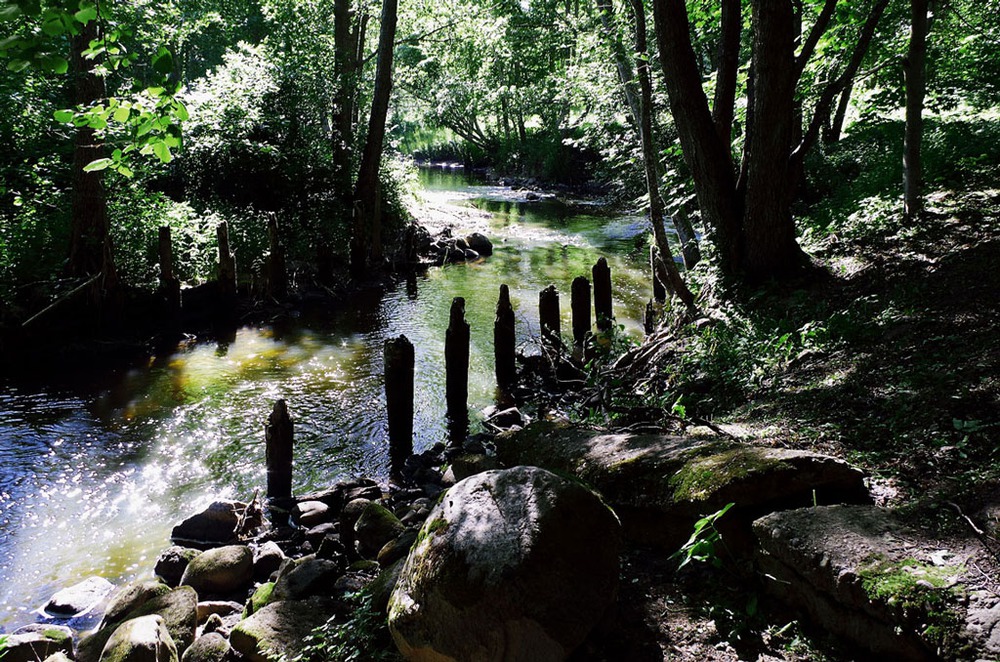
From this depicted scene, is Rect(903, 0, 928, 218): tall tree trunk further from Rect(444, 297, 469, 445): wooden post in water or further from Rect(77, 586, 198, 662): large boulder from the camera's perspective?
Rect(77, 586, 198, 662): large boulder

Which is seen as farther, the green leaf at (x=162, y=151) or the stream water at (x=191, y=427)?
the stream water at (x=191, y=427)

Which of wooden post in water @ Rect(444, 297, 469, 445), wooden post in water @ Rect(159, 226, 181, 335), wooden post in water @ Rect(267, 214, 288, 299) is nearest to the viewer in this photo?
wooden post in water @ Rect(444, 297, 469, 445)

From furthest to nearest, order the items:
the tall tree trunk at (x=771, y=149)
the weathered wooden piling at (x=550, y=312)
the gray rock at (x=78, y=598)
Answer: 1. the weathered wooden piling at (x=550, y=312)
2. the tall tree trunk at (x=771, y=149)
3. the gray rock at (x=78, y=598)

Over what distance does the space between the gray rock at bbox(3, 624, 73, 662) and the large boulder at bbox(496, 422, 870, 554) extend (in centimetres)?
380

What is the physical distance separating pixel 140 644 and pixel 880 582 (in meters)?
4.28

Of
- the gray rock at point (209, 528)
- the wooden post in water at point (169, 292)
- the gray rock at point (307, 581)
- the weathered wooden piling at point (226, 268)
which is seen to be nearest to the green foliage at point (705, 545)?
the gray rock at point (307, 581)

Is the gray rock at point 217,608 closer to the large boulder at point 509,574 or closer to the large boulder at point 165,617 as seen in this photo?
the large boulder at point 165,617

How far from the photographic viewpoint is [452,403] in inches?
355

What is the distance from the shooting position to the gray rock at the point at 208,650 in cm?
445

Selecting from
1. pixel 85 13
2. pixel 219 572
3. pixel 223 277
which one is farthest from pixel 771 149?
pixel 223 277

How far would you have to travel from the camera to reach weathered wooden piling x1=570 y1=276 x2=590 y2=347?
37.3 feet

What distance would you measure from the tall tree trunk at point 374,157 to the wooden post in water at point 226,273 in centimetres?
378

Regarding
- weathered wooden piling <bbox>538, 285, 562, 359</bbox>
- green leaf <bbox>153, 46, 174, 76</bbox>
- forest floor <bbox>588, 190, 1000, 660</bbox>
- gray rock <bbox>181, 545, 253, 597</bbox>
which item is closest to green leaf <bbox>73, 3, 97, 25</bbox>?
green leaf <bbox>153, 46, 174, 76</bbox>

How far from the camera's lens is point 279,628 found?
170 inches
